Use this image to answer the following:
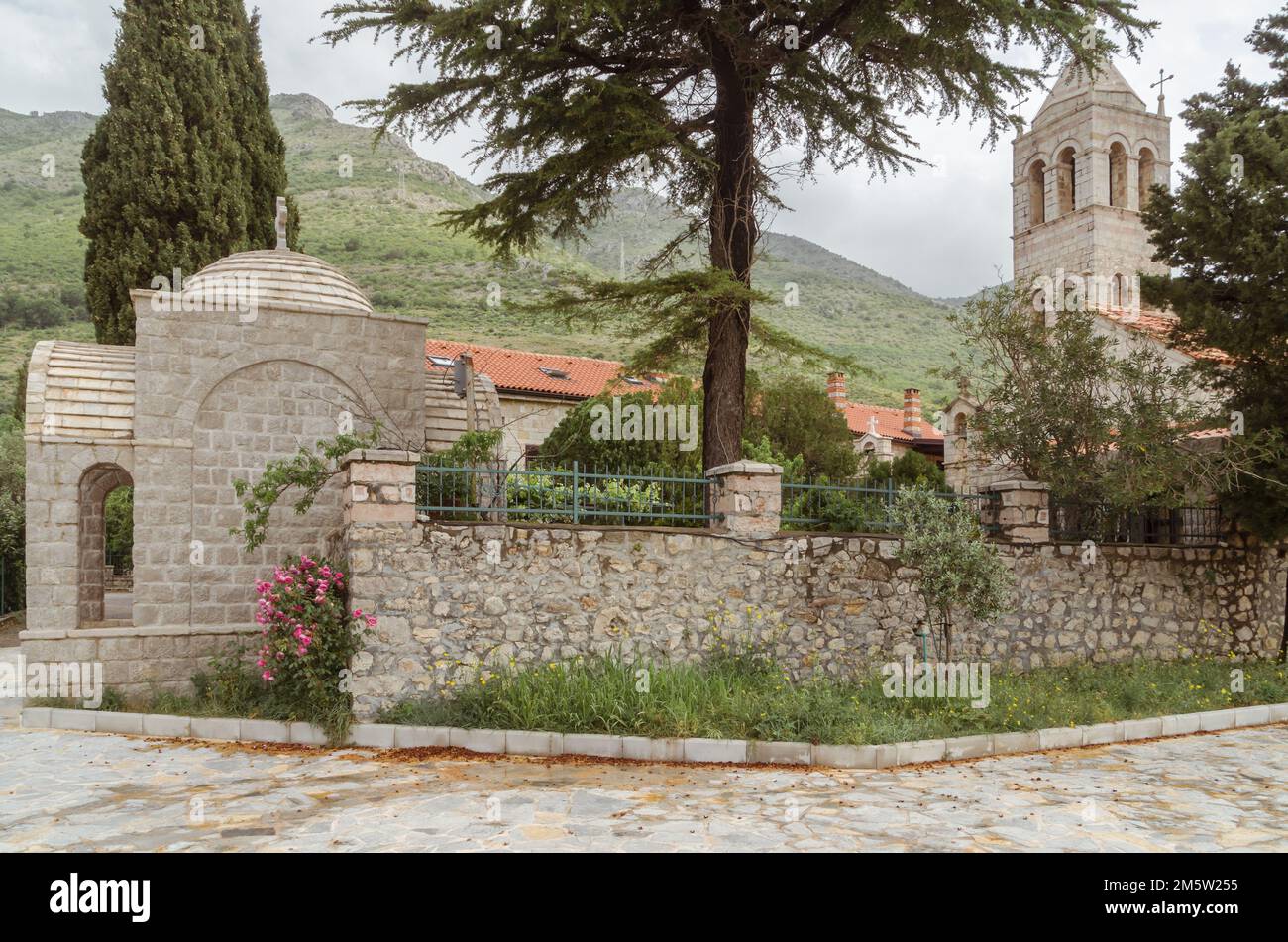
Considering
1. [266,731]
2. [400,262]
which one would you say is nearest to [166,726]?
[266,731]

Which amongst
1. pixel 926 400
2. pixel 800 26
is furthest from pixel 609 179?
pixel 926 400

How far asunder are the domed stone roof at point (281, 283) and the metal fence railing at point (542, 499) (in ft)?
12.2

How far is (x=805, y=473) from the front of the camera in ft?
86.6

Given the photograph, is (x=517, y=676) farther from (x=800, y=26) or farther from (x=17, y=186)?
(x=17, y=186)

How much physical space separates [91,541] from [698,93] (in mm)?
10192

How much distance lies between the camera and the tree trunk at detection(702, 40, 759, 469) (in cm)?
1229

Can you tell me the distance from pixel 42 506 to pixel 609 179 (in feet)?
27.7

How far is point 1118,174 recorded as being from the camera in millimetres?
34500

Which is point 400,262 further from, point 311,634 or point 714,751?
point 714,751

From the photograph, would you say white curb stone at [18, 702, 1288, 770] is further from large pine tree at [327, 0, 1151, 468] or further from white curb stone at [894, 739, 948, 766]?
large pine tree at [327, 0, 1151, 468]

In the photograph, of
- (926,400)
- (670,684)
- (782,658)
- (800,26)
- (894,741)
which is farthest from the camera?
(926,400)

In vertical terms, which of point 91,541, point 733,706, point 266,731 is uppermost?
point 91,541

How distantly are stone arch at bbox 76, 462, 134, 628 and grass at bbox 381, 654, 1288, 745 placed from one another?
5.09 m

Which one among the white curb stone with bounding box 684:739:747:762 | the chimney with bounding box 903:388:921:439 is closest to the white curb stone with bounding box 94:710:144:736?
the white curb stone with bounding box 684:739:747:762
